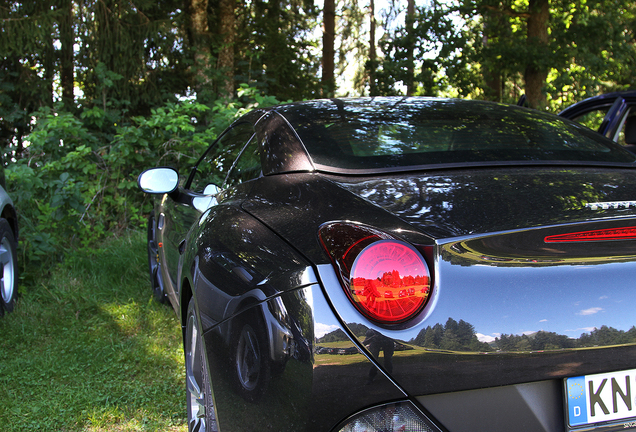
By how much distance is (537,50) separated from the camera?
13.1 metres

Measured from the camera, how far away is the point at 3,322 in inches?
149

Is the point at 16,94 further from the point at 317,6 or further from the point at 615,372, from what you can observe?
the point at 615,372

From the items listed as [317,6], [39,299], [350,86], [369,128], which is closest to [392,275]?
[369,128]

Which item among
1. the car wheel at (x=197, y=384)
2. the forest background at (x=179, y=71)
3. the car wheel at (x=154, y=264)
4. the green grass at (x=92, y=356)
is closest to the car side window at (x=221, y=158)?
the car wheel at (x=197, y=384)

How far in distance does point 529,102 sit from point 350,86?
Answer: 703 inches

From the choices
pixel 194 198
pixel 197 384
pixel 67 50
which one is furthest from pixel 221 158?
pixel 67 50

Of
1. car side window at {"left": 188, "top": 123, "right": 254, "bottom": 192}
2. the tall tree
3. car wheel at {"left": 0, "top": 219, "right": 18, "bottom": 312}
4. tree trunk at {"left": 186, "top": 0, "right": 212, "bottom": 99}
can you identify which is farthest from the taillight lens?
the tall tree

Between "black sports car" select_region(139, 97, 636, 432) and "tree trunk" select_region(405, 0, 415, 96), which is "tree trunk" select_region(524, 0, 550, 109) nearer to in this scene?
"tree trunk" select_region(405, 0, 415, 96)

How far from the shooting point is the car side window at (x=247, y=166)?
221 centimetres

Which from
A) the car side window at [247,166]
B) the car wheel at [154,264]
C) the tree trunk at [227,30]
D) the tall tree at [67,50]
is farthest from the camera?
the tree trunk at [227,30]

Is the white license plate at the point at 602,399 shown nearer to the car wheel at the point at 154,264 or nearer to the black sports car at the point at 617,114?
the car wheel at the point at 154,264

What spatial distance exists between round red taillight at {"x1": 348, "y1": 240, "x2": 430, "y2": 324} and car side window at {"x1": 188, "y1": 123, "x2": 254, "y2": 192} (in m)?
1.44

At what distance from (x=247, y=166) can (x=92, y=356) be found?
180 centimetres

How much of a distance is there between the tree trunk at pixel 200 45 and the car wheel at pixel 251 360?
29.8 ft
